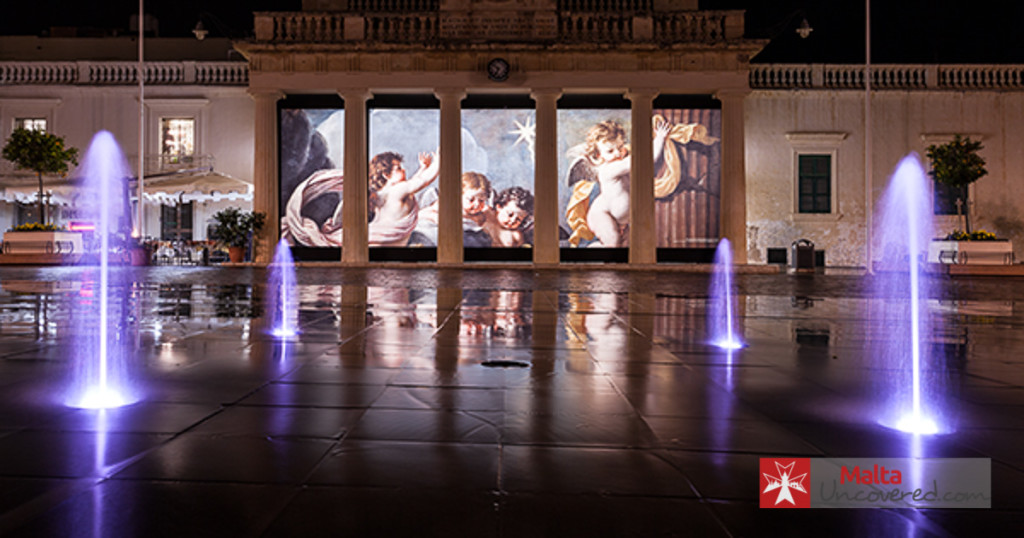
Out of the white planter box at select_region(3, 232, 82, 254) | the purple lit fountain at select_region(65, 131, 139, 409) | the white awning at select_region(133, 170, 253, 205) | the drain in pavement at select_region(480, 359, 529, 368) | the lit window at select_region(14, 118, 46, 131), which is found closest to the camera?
the purple lit fountain at select_region(65, 131, 139, 409)

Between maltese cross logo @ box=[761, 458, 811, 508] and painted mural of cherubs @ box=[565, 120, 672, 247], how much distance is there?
A: 22010mm

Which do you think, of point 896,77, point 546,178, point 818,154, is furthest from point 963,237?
point 546,178

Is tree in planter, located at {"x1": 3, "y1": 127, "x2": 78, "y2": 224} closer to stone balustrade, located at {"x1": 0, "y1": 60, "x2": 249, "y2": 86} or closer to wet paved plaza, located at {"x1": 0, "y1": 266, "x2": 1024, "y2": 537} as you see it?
stone balustrade, located at {"x1": 0, "y1": 60, "x2": 249, "y2": 86}

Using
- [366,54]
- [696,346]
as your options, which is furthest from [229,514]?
[366,54]

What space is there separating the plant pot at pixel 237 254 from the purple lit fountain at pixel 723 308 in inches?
650

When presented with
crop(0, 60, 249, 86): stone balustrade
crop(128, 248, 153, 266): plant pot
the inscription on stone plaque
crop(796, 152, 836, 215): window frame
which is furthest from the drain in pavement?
crop(0, 60, 249, 86): stone balustrade

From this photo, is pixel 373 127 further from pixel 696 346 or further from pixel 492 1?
pixel 696 346

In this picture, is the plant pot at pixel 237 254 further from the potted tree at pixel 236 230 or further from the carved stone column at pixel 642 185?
the carved stone column at pixel 642 185

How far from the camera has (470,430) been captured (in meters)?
3.31

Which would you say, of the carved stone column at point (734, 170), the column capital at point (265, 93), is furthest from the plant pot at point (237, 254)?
the carved stone column at point (734, 170)

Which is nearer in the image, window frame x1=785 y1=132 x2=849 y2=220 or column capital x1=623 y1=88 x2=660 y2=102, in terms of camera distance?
column capital x1=623 y1=88 x2=660 y2=102

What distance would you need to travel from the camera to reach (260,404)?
3.82m

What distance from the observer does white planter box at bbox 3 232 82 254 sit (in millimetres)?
23266

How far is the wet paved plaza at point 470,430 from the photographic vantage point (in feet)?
7.39
